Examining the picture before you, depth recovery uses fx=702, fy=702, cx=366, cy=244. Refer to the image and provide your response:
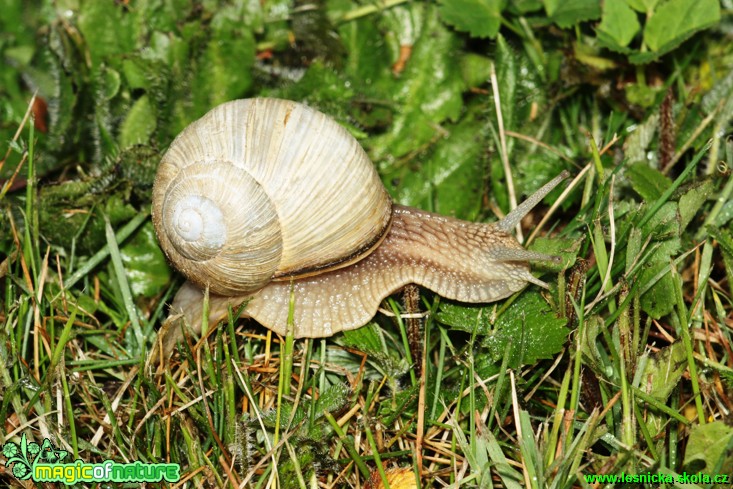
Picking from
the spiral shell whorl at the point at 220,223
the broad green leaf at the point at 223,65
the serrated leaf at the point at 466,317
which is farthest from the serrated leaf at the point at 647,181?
the broad green leaf at the point at 223,65

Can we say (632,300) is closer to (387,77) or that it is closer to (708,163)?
(708,163)

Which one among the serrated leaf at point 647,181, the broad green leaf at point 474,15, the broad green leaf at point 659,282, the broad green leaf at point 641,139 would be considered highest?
→ the broad green leaf at point 474,15

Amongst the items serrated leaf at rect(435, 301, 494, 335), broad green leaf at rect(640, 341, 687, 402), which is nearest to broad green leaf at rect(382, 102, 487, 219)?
serrated leaf at rect(435, 301, 494, 335)

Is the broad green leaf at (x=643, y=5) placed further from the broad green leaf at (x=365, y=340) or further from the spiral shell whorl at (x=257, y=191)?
the broad green leaf at (x=365, y=340)

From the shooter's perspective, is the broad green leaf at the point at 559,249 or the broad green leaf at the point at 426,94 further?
the broad green leaf at the point at 426,94

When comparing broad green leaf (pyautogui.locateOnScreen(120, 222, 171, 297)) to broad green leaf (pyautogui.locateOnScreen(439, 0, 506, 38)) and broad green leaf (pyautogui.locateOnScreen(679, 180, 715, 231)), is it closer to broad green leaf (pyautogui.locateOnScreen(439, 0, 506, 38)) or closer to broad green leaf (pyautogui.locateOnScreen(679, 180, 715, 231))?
broad green leaf (pyautogui.locateOnScreen(439, 0, 506, 38))

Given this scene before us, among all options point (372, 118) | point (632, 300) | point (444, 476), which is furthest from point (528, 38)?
point (444, 476)
